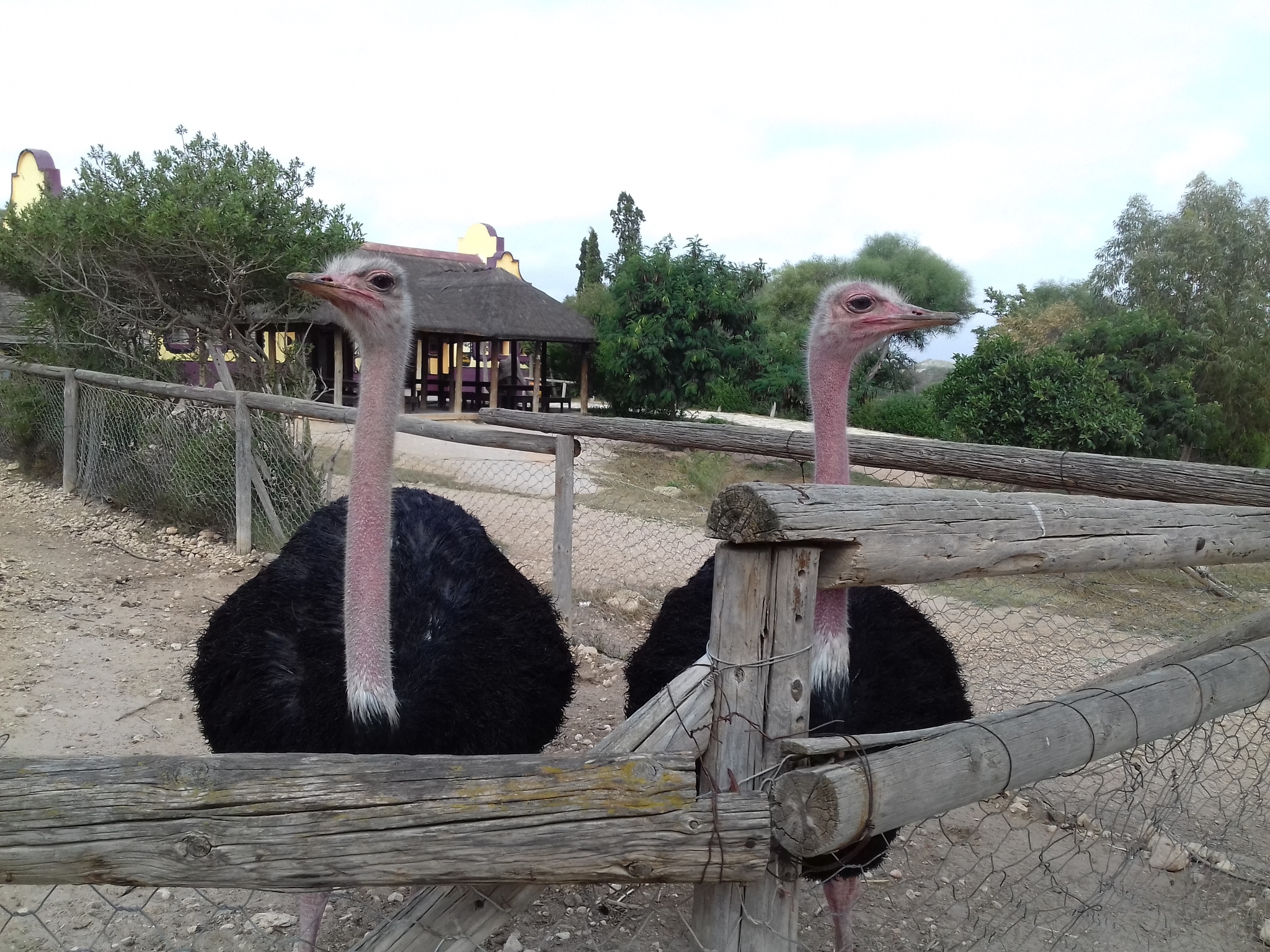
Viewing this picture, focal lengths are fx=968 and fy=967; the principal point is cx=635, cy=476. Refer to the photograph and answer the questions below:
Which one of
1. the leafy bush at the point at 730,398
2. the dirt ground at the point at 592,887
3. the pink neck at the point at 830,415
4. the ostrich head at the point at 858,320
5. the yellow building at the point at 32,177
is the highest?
the yellow building at the point at 32,177

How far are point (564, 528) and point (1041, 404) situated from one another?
897 cm

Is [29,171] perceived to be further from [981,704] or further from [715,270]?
[981,704]

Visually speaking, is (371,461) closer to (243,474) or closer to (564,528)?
(564,528)

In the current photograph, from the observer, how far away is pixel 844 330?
2.61 m

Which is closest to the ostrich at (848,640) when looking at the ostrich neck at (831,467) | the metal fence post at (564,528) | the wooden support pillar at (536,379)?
the ostrich neck at (831,467)

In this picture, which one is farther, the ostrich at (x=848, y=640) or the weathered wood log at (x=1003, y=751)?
the ostrich at (x=848, y=640)

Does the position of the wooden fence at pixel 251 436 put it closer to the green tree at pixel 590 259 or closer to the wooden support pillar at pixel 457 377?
Result: the wooden support pillar at pixel 457 377

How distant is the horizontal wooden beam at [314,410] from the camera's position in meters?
5.57

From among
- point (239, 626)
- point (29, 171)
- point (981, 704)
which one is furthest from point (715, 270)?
point (239, 626)

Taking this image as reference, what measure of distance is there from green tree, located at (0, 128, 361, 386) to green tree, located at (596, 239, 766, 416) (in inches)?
325

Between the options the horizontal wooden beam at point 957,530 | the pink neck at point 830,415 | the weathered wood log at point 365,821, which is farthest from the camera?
the pink neck at point 830,415

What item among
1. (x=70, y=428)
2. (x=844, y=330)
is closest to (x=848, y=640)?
(x=844, y=330)

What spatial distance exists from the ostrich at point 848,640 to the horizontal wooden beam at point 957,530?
0.45 metres

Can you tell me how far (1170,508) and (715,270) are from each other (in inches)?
733
